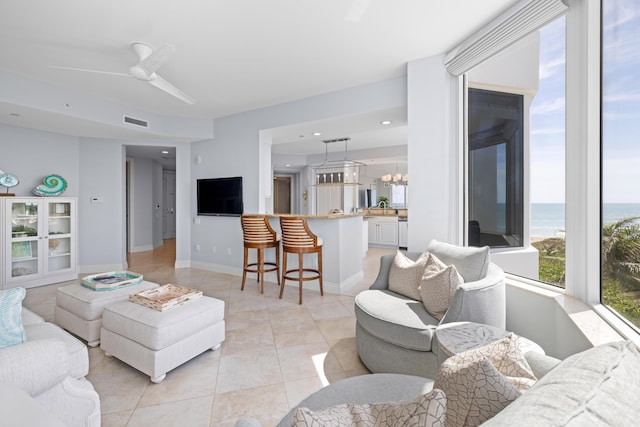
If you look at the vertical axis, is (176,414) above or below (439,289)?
below

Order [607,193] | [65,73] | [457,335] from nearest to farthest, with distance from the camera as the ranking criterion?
[457,335] < [607,193] < [65,73]

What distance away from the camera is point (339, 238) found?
3871 millimetres

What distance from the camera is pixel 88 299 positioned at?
2336 millimetres

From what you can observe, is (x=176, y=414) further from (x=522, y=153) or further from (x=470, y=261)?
(x=522, y=153)

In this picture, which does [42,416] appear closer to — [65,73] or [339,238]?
[339,238]

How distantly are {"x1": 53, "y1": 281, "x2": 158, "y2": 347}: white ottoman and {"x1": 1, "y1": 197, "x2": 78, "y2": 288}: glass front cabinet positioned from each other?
86.4 inches

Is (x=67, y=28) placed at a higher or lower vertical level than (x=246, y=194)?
higher

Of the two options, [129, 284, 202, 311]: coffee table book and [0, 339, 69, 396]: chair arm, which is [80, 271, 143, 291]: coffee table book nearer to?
[129, 284, 202, 311]: coffee table book

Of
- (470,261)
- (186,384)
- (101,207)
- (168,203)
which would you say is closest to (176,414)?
(186,384)

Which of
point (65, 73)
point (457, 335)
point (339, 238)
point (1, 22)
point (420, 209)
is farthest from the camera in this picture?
A: point (339, 238)

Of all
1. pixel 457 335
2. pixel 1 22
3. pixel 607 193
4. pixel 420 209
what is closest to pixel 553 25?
pixel 607 193

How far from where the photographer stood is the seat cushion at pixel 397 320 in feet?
5.62

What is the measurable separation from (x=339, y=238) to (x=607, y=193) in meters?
2.66

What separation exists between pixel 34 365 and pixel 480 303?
218 centimetres
